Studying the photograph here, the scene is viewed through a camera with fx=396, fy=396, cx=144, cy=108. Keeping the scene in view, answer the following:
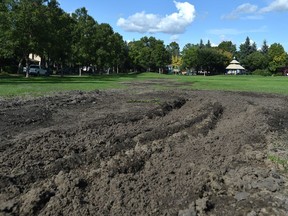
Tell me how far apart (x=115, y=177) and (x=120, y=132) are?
414cm

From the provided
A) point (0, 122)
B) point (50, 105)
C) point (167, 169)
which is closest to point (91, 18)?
point (50, 105)

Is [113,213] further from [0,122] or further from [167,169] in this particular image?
[0,122]

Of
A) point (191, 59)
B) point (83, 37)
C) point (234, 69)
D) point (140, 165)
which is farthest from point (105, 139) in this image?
point (234, 69)

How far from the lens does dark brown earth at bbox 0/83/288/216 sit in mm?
5973

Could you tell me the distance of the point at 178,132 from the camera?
1153 centimetres

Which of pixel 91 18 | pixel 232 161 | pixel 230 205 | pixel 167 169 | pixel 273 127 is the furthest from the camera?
pixel 91 18

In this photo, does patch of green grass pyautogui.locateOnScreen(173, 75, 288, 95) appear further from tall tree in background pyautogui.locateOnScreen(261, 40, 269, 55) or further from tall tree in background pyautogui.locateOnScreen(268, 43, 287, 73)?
tall tree in background pyautogui.locateOnScreen(261, 40, 269, 55)

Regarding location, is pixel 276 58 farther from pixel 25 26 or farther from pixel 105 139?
pixel 105 139

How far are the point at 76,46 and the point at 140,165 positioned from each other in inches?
2493

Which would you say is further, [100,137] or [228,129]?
[228,129]

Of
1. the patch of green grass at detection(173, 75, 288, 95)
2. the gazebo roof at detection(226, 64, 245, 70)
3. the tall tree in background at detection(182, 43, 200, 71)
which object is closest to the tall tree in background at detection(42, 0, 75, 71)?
the patch of green grass at detection(173, 75, 288, 95)

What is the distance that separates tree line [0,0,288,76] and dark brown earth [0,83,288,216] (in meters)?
34.4

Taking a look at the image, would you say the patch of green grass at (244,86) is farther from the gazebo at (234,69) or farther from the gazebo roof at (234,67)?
the gazebo roof at (234,67)

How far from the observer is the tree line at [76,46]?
151 ft
